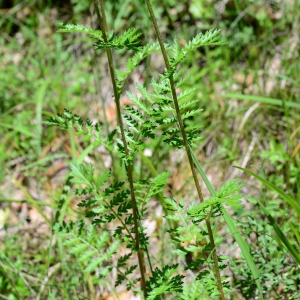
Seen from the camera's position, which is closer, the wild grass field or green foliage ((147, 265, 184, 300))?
green foliage ((147, 265, 184, 300))

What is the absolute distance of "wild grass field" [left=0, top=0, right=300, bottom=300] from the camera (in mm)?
1397

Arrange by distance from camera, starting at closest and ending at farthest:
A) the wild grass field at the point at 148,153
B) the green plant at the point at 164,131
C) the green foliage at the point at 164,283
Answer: the green plant at the point at 164,131
the green foliage at the point at 164,283
the wild grass field at the point at 148,153

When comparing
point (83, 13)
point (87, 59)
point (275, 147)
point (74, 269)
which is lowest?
point (74, 269)

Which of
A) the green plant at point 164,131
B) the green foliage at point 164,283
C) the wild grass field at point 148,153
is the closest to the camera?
the green plant at point 164,131

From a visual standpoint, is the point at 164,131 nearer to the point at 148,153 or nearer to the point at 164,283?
the point at 164,283

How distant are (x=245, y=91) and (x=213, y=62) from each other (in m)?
0.35

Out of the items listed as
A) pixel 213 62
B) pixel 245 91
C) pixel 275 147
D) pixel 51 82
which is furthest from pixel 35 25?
pixel 275 147

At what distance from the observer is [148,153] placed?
2.96m

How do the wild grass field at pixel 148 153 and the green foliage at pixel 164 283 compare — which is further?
the wild grass field at pixel 148 153

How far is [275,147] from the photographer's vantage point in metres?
2.40

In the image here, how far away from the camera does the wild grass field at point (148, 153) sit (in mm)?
1397

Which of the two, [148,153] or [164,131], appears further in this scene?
[148,153]

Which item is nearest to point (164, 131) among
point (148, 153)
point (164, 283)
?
point (164, 283)

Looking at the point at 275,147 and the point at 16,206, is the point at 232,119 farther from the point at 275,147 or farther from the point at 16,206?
the point at 16,206
